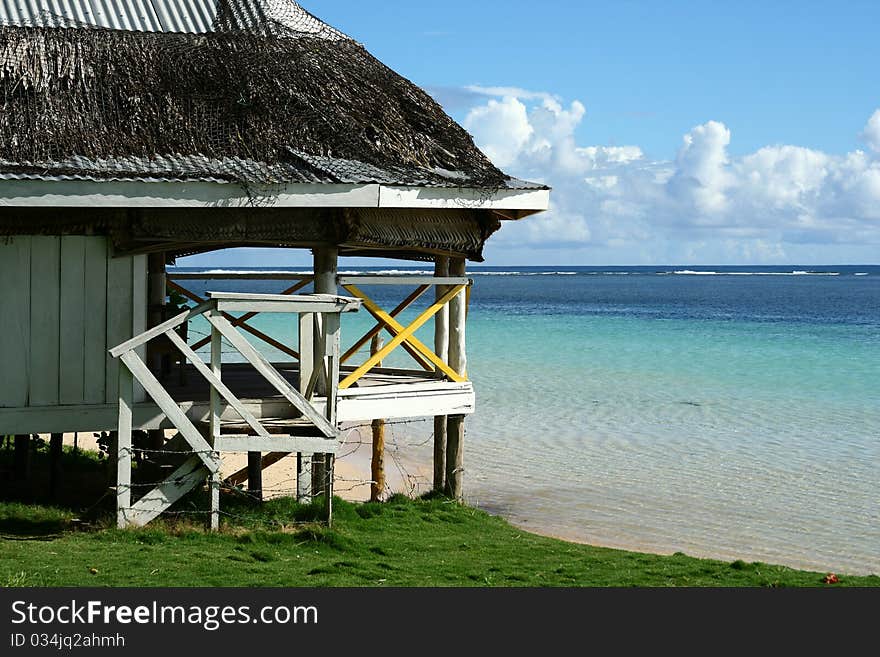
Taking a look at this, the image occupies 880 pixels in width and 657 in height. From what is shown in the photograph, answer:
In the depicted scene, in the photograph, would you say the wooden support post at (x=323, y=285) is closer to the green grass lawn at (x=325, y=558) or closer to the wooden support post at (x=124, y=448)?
the green grass lawn at (x=325, y=558)

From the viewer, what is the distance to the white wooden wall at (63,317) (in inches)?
445

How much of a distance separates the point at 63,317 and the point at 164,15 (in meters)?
4.44

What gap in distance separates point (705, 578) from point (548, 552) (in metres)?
1.72

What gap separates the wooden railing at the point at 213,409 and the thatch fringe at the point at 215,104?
1.64 m

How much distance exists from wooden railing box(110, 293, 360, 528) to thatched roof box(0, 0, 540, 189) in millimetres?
1151

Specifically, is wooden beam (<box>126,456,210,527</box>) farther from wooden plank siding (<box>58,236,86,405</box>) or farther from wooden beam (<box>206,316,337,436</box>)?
wooden plank siding (<box>58,236,86,405</box>)

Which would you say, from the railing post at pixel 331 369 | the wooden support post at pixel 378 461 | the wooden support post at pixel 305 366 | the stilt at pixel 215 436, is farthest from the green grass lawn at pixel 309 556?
the wooden support post at pixel 378 461

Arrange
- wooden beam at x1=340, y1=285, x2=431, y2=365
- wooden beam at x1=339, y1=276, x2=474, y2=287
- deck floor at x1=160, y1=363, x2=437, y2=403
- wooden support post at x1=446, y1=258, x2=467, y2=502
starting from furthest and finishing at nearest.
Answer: wooden beam at x1=340, y1=285, x2=431, y2=365
wooden support post at x1=446, y1=258, x2=467, y2=502
deck floor at x1=160, y1=363, x2=437, y2=403
wooden beam at x1=339, y1=276, x2=474, y2=287

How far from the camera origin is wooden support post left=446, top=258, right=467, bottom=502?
13328 mm

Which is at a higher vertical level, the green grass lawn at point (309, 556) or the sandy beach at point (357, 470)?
the green grass lawn at point (309, 556)

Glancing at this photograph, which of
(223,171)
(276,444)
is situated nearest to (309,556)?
(276,444)

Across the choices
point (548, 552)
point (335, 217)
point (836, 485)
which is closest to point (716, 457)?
point (836, 485)

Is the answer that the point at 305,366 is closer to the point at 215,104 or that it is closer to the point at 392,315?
the point at 392,315

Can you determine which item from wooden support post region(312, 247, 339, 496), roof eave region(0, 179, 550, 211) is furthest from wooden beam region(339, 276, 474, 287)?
roof eave region(0, 179, 550, 211)
